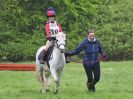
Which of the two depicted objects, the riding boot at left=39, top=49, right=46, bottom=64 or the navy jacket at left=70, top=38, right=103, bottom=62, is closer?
the navy jacket at left=70, top=38, right=103, bottom=62

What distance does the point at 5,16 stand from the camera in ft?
125

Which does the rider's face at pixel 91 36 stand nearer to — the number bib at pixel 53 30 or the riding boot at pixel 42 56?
the number bib at pixel 53 30

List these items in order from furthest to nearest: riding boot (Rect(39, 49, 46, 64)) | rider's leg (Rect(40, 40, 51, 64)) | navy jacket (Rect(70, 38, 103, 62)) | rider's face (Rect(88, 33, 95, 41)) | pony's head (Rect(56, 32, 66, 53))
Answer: riding boot (Rect(39, 49, 46, 64)) → rider's leg (Rect(40, 40, 51, 64)) → navy jacket (Rect(70, 38, 103, 62)) → rider's face (Rect(88, 33, 95, 41)) → pony's head (Rect(56, 32, 66, 53))

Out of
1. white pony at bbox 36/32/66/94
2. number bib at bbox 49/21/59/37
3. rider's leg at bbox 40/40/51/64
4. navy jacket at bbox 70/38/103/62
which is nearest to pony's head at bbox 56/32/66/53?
white pony at bbox 36/32/66/94

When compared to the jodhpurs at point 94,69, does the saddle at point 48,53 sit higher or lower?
higher

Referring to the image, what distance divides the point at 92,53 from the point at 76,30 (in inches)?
961

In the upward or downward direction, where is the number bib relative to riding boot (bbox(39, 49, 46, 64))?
upward

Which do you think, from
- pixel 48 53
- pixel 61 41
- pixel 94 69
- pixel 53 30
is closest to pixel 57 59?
pixel 48 53

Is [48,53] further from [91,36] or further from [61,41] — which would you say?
[91,36]

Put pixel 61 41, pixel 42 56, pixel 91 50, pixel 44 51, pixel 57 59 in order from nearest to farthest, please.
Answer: pixel 61 41 < pixel 57 59 < pixel 91 50 < pixel 44 51 < pixel 42 56

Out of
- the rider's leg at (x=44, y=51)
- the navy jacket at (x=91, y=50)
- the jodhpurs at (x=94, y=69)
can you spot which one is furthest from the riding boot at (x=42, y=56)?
the jodhpurs at (x=94, y=69)

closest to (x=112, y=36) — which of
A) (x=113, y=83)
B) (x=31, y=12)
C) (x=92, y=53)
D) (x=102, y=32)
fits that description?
(x=102, y=32)

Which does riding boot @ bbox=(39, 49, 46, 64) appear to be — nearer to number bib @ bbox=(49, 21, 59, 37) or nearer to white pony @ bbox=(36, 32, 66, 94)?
white pony @ bbox=(36, 32, 66, 94)

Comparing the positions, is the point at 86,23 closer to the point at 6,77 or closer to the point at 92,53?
the point at 6,77
